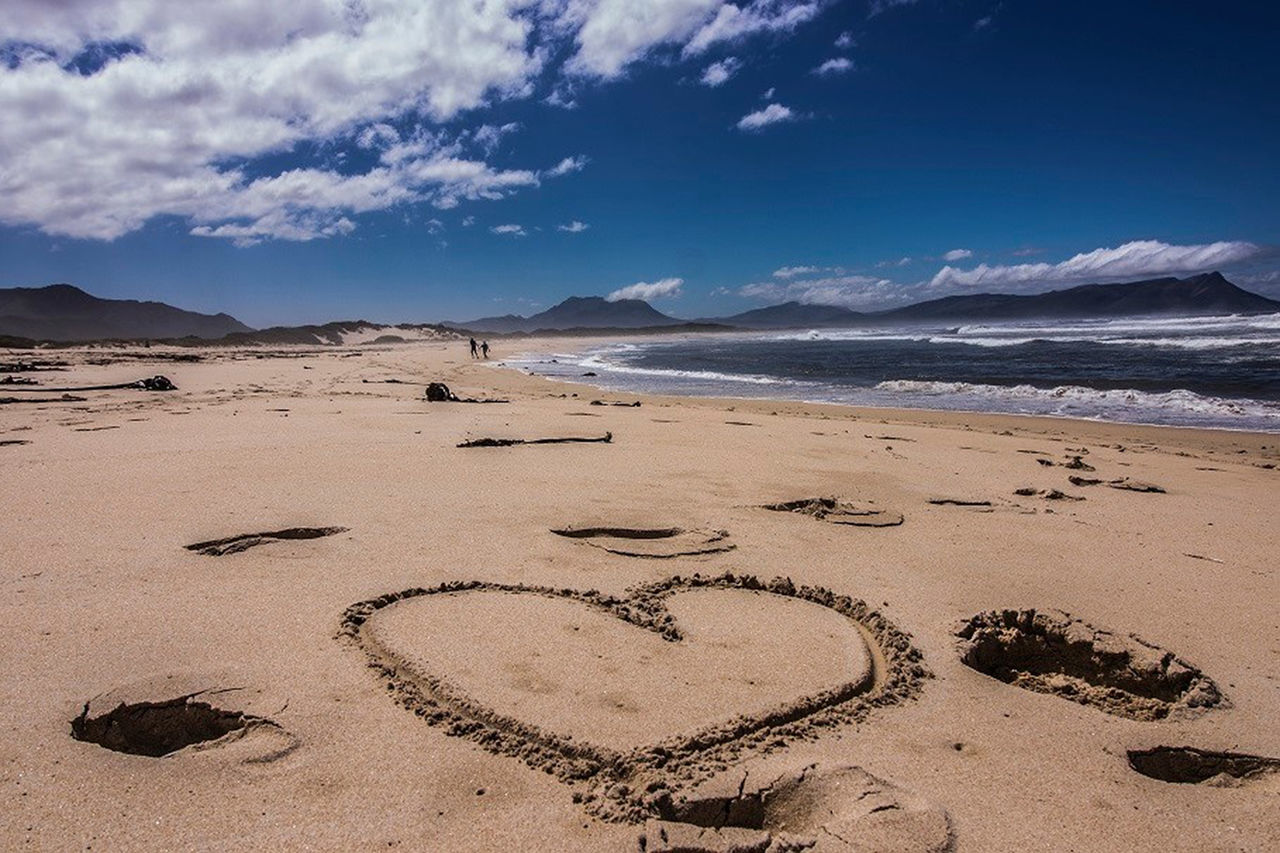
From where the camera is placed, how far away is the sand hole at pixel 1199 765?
7.40ft

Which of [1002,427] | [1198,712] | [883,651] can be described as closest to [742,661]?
[883,651]

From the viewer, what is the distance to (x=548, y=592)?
3416 millimetres

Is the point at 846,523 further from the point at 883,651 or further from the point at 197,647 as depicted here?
the point at 197,647

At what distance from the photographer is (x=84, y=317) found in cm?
9244

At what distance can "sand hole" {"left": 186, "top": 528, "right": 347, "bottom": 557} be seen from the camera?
374 centimetres

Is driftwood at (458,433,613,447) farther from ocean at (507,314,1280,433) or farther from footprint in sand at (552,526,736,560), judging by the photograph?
ocean at (507,314,1280,433)

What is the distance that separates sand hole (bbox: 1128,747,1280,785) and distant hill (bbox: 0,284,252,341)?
96858mm

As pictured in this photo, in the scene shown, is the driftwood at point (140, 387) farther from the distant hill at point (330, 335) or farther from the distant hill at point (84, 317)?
the distant hill at point (84, 317)

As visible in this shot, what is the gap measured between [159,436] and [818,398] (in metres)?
12.7

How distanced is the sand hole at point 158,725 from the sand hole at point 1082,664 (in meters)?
2.98

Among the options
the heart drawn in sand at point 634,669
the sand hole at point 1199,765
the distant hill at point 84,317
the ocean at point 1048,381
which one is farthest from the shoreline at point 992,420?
the distant hill at point 84,317

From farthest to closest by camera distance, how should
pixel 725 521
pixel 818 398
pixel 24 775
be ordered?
pixel 818 398, pixel 725 521, pixel 24 775

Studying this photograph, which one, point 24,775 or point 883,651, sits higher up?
point 24,775

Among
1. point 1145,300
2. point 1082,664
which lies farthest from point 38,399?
point 1145,300
